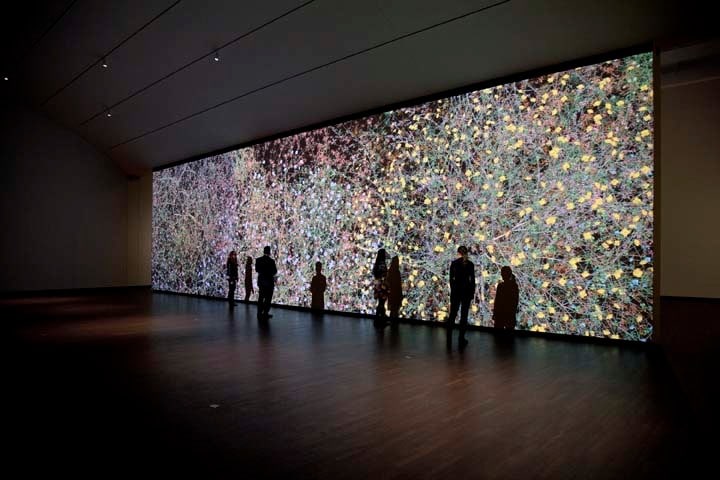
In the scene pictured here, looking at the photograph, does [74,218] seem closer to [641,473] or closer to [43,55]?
[43,55]

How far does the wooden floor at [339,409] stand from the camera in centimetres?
268

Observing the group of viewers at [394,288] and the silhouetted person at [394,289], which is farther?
the silhouetted person at [394,289]

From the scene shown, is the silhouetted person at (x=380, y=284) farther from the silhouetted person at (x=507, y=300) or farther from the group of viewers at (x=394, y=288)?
the silhouetted person at (x=507, y=300)

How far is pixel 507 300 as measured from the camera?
283 inches

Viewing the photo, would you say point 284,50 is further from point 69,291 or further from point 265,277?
point 69,291

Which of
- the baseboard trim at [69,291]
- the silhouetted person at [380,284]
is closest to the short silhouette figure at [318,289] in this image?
the silhouetted person at [380,284]

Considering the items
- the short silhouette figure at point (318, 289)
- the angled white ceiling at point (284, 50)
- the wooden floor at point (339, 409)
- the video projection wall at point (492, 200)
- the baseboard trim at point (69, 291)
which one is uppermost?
the angled white ceiling at point (284, 50)

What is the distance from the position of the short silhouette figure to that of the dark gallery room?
0.17ft

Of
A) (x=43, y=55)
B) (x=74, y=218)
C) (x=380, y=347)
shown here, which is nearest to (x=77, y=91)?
(x=43, y=55)

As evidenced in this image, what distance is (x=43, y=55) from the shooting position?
35.8 ft

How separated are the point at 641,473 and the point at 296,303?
874 cm

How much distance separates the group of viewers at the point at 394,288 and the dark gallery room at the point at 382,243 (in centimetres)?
5

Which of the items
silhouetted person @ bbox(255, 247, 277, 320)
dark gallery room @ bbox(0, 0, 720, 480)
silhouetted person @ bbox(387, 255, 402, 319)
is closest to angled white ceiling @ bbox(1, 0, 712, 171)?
dark gallery room @ bbox(0, 0, 720, 480)

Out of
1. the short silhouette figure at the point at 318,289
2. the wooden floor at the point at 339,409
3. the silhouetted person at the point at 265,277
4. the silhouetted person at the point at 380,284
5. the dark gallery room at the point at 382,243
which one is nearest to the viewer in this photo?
the wooden floor at the point at 339,409
